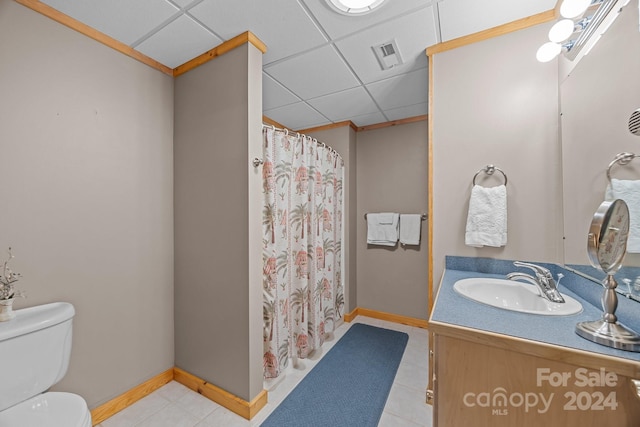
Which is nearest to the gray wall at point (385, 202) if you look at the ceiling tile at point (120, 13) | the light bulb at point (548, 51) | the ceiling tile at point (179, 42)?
the light bulb at point (548, 51)

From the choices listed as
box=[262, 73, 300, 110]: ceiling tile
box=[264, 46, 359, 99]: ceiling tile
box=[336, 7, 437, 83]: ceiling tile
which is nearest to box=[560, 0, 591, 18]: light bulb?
box=[336, 7, 437, 83]: ceiling tile

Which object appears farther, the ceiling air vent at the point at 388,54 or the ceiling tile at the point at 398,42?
the ceiling air vent at the point at 388,54

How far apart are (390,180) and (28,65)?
9.29 feet

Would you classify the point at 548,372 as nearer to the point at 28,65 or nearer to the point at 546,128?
the point at 546,128

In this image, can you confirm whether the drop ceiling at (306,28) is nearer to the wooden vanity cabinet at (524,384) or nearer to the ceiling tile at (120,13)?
the ceiling tile at (120,13)

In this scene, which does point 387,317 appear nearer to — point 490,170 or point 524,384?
point 490,170

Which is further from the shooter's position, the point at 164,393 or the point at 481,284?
the point at 164,393

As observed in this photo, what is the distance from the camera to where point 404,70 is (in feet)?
6.16

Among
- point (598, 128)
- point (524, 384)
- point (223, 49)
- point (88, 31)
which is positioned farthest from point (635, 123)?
point (88, 31)

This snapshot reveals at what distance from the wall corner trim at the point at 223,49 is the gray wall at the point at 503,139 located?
3.77 ft

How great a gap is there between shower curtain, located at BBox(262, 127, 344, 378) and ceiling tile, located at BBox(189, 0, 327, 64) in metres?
0.56

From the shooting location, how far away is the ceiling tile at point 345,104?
7.35 feet

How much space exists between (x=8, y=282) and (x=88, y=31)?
4.58 ft

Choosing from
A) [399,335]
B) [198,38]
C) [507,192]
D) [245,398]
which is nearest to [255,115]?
[198,38]
